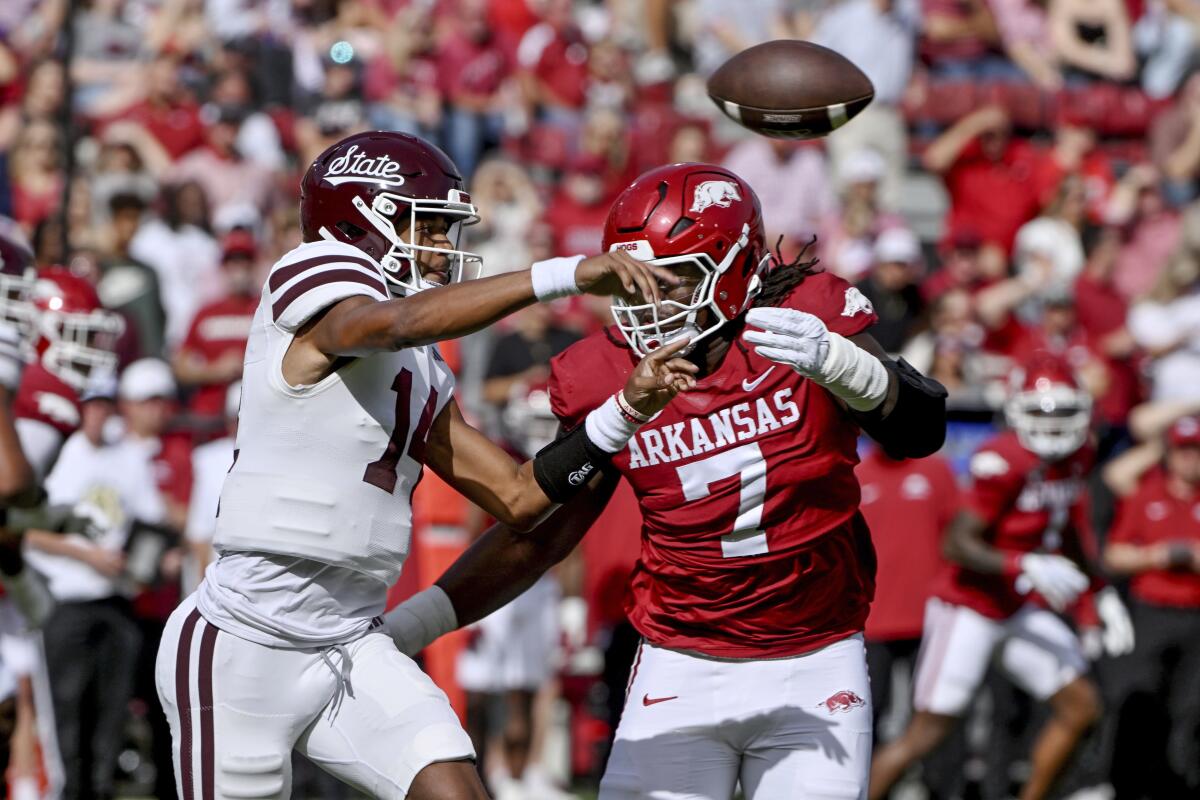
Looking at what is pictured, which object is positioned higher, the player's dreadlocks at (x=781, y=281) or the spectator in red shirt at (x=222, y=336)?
the player's dreadlocks at (x=781, y=281)

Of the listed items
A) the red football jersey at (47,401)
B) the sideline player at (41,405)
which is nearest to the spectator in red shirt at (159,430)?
the sideline player at (41,405)

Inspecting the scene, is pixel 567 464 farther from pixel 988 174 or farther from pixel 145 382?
pixel 988 174

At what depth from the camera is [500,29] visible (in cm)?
1109

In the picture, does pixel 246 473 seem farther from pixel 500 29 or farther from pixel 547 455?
pixel 500 29

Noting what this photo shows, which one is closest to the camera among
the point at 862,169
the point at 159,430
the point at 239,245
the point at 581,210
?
the point at 159,430

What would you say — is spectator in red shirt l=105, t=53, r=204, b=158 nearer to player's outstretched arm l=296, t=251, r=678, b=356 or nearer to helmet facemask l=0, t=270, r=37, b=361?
helmet facemask l=0, t=270, r=37, b=361

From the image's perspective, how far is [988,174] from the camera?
10.2 m

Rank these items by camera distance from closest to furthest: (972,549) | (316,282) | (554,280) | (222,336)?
(554,280)
(316,282)
(972,549)
(222,336)

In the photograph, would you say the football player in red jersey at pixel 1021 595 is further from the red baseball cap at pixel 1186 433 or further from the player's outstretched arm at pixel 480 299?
the player's outstretched arm at pixel 480 299

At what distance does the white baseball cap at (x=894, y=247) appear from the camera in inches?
341

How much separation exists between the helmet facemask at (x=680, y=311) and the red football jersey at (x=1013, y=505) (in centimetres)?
341

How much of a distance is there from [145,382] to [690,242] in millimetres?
4471

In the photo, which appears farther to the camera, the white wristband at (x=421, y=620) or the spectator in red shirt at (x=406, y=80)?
the spectator in red shirt at (x=406, y=80)

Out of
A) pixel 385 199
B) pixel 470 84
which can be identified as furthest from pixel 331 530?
pixel 470 84
